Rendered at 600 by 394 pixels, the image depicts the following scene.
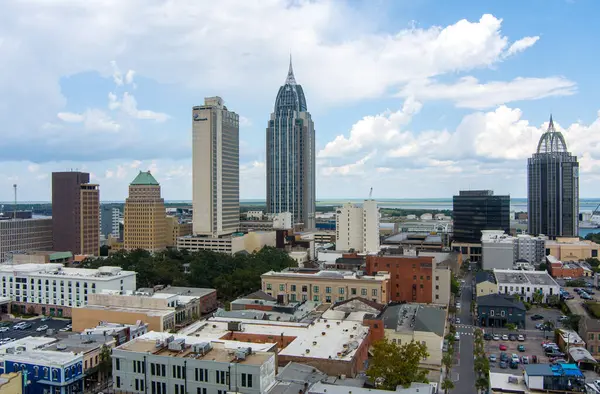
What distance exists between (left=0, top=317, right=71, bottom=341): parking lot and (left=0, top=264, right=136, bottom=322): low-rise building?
2.72 m

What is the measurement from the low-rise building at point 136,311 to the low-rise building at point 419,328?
65.9ft

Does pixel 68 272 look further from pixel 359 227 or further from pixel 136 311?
pixel 359 227

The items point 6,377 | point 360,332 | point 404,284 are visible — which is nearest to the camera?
point 6,377

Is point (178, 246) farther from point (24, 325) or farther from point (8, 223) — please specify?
point (24, 325)

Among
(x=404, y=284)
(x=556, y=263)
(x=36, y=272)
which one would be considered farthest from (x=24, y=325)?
(x=556, y=263)

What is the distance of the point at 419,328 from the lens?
44.2m

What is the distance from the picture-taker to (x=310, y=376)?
105ft

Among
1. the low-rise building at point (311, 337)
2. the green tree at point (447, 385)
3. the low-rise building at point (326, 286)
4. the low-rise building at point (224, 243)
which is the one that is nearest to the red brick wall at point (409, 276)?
the low-rise building at point (326, 286)

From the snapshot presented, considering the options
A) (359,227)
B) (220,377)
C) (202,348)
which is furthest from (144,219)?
(220,377)

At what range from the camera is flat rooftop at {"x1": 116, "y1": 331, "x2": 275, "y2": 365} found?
31.6 meters

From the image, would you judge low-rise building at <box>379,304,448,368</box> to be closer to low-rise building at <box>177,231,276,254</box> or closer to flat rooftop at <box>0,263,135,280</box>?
flat rooftop at <box>0,263,135,280</box>

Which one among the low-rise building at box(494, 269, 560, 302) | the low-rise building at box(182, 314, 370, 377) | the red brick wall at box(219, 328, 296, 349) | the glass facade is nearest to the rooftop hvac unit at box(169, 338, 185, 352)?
the low-rise building at box(182, 314, 370, 377)

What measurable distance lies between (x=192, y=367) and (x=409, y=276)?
3662 cm

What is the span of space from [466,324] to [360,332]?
22.2m
